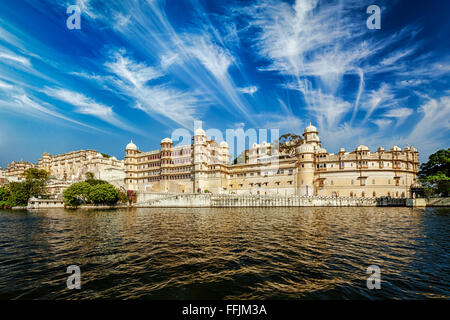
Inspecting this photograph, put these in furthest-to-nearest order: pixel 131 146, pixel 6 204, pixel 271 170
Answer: pixel 131 146 < pixel 271 170 < pixel 6 204

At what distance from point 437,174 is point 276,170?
4129cm

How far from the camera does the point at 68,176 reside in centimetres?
11762

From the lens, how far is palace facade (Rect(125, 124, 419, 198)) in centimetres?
5869

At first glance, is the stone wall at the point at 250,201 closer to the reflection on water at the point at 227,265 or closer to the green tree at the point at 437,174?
the green tree at the point at 437,174

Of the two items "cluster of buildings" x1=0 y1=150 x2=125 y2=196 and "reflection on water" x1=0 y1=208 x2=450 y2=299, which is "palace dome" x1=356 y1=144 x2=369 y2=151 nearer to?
"reflection on water" x1=0 y1=208 x2=450 y2=299

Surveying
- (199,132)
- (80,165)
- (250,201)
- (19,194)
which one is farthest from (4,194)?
(250,201)

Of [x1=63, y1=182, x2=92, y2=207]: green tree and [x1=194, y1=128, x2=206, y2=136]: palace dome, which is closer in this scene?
[x1=63, y1=182, x2=92, y2=207]: green tree

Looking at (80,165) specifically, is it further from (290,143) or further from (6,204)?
(290,143)

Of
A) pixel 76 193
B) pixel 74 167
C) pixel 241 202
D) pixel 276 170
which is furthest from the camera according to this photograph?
pixel 74 167

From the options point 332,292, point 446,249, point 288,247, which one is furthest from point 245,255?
point 446,249

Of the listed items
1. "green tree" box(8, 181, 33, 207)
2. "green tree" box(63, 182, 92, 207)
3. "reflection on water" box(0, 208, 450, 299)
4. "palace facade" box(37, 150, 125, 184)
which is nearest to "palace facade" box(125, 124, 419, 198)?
"palace facade" box(37, 150, 125, 184)

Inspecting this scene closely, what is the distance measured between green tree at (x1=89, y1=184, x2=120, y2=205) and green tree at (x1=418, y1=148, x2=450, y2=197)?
261 ft

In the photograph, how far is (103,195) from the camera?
5472 centimetres

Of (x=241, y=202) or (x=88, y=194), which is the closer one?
(x=88, y=194)
